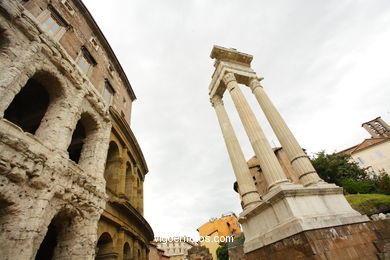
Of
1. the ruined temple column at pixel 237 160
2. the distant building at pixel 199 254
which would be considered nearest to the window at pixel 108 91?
the ruined temple column at pixel 237 160

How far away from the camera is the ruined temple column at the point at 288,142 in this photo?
7.24 m

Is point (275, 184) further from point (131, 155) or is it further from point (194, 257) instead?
point (194, 257)

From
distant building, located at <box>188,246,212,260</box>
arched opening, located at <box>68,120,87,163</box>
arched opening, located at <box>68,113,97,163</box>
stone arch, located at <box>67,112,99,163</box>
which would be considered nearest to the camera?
stone arch, located at <box>67,112,99,163</box>

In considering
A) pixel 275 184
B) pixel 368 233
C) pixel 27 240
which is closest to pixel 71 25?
pixel 27 240

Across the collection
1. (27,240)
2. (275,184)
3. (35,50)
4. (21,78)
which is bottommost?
(27,240)

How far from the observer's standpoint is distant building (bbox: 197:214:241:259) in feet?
131

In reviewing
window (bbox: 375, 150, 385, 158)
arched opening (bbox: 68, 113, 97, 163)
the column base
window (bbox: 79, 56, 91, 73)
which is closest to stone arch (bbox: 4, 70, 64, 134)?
arched opening (bbox: 68, 113, 97, 163)

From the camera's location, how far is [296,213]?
552 cm

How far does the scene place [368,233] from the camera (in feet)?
18.7

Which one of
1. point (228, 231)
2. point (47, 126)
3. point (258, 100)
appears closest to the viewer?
point (47, 126)

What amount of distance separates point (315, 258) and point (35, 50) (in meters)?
10.8

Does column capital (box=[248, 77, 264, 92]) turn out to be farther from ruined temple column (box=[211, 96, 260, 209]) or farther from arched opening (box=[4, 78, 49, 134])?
arched opening (box=[4, 78, 49, 134])

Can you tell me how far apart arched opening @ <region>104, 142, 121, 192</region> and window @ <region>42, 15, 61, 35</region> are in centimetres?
649

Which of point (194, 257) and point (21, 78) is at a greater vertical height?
point (21, 78)
